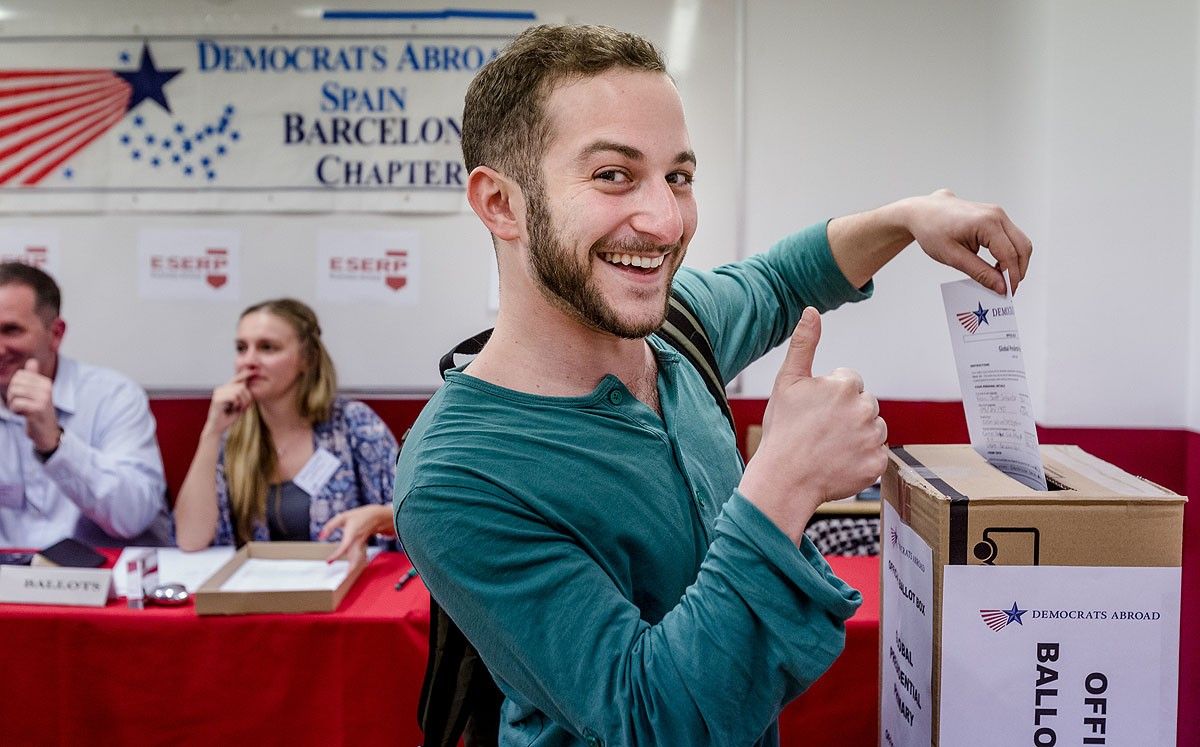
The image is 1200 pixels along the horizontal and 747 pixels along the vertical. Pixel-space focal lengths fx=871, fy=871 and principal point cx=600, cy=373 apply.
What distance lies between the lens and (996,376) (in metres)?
0.94

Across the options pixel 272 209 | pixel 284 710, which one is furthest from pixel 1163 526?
pixel 272 209

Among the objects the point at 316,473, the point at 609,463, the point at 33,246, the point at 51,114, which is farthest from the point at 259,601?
the point at 51,114

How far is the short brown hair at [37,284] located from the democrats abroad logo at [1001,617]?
2671 mm

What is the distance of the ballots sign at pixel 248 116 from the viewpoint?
3.16 meters

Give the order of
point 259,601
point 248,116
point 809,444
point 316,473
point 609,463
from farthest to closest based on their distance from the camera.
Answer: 1. point 248,116
2. point 316,473
3. point 259,601
4. point 609,463
5. point 809,444

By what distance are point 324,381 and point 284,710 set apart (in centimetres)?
113

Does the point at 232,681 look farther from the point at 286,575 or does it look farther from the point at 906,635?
the point at 906,635

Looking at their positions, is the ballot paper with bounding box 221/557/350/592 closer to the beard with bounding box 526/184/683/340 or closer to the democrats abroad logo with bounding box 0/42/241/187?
the beard with bounding box 526/184/683/340

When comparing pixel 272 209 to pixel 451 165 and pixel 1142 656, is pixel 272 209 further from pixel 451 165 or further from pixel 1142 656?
pixel 1142 656

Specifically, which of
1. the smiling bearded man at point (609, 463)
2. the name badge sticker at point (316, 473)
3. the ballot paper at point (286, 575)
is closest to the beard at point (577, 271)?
the smiling bearded man at point (609, 463)

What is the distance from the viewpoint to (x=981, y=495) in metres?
0.87

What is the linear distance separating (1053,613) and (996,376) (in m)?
0.25

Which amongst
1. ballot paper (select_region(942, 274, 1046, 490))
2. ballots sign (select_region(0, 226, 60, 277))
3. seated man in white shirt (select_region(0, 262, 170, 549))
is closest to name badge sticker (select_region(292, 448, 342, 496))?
seated man in white shirt (select_region(0, 262, 170, 549))

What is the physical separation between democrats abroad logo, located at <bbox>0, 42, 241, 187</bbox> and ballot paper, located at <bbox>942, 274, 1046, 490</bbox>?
2.92 m
